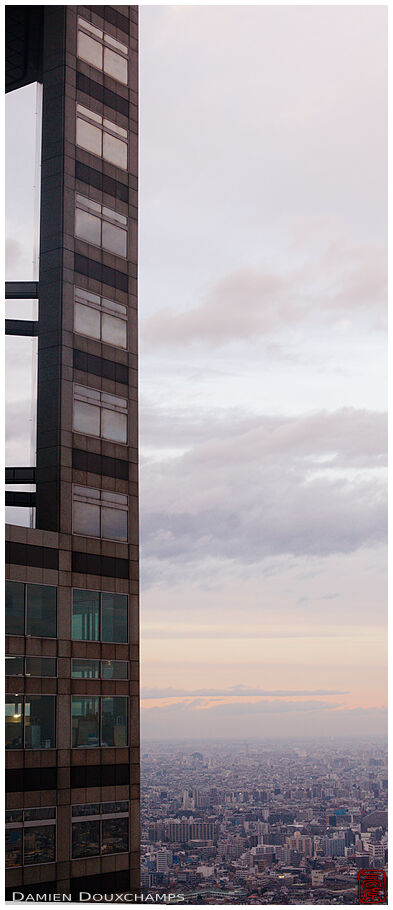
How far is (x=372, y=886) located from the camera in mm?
3994

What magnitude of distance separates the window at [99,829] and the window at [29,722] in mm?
700

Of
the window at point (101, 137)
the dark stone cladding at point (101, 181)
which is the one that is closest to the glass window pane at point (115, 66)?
the window at point (101, 137)

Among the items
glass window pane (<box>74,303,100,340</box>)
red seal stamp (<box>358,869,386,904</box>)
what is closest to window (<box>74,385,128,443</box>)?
glass window pane (<box>74,303,100,340</box>)

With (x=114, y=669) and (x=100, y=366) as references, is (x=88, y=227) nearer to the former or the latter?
(x=100, y=366)

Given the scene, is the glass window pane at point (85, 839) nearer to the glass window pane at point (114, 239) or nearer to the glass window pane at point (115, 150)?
the glass window pane at point (114, 239)

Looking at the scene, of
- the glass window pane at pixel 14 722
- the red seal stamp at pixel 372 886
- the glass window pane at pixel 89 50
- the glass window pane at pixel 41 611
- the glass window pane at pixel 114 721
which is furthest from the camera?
the glass window pane at pixel 89 50

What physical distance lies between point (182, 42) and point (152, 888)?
5051mm

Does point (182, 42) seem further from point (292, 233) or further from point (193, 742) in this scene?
Answer: point (193, 742)

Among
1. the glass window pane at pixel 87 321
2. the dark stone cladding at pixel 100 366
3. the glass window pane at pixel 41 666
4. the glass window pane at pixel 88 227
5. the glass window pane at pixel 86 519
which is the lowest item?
the glass window pane at pixel 41 666

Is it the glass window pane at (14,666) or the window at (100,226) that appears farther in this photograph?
the window at (100,226)

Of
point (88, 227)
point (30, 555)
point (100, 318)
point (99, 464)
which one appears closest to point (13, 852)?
point (30, 555)

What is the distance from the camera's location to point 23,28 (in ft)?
24.7

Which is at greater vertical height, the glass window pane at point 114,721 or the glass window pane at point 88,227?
the glass window pane at point 88,227

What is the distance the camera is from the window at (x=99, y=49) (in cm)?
851
